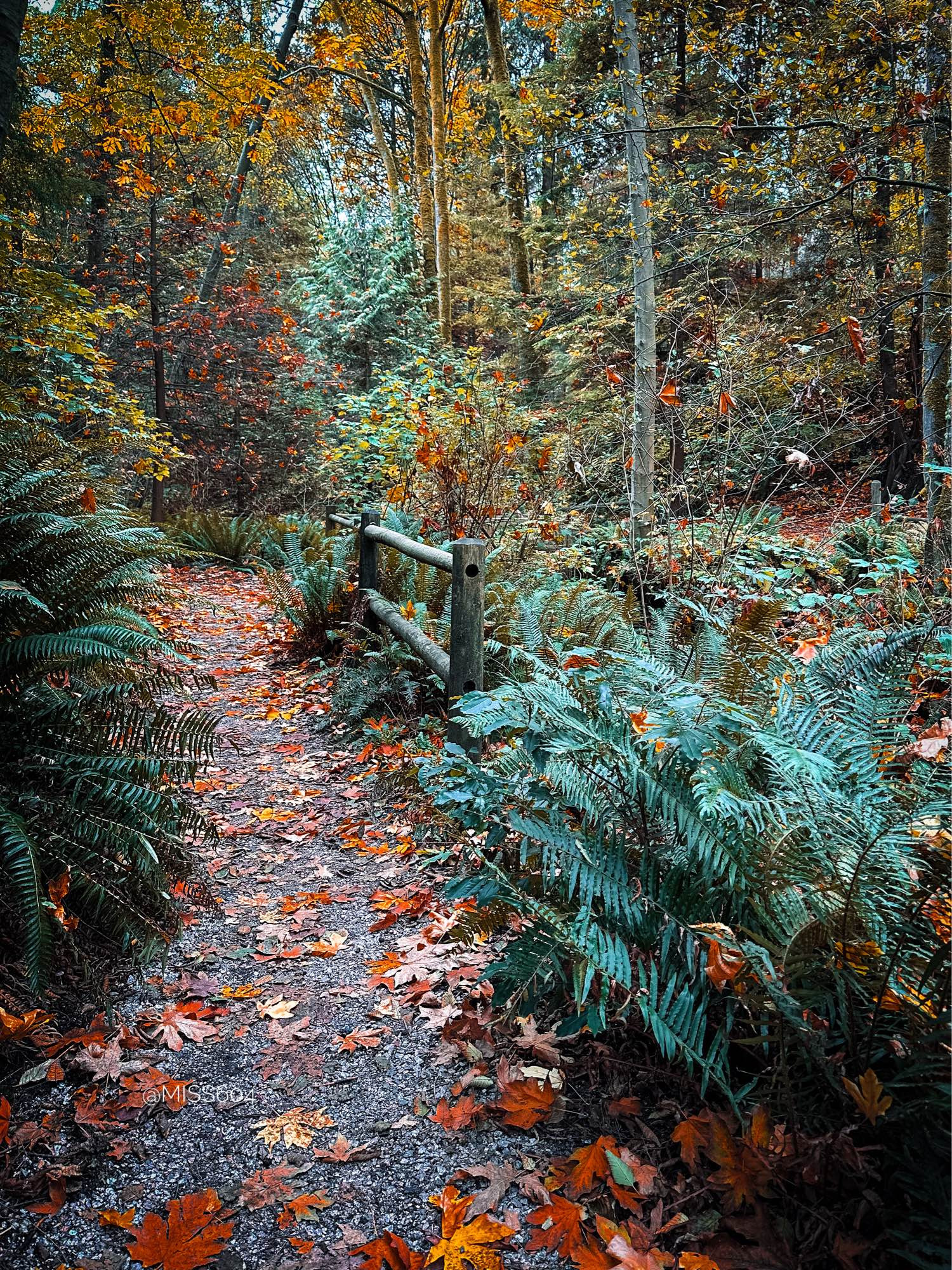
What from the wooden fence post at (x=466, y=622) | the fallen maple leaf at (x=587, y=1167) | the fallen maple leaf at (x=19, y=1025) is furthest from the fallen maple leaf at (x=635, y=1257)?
the wooden fence post at (x=466, y=622)

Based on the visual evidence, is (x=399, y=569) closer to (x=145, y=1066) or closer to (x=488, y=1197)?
(x=145, y=1066)

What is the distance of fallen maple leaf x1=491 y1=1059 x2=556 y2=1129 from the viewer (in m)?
1.67

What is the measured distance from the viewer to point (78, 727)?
217cm

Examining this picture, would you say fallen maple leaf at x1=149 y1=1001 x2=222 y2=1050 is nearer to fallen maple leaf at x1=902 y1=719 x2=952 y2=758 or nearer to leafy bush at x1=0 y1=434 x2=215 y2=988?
leafy bush at x1=0 y1=434 x2=215 y2=988

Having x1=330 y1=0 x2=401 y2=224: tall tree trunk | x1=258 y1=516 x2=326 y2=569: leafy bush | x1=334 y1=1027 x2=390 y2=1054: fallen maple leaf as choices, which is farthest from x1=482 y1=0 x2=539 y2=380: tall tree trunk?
x1=334 y1=1027 x2=390 y2=1054: fallen maple leaf

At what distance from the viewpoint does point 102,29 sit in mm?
6430

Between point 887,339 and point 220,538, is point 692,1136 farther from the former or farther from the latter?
point 220,538

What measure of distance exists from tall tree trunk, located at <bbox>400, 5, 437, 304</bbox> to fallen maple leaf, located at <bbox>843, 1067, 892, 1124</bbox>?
14.9 metres

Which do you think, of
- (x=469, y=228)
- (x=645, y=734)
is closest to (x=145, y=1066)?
(x=645, y=734)

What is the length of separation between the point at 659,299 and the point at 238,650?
280 inches

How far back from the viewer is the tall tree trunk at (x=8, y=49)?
9.01ft

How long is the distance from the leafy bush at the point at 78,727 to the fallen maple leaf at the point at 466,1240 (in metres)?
1.06

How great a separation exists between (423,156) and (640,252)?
1131cm

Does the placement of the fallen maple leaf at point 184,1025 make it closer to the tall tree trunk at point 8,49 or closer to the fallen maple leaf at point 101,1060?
the fallen maple leaf at point 101,1060
